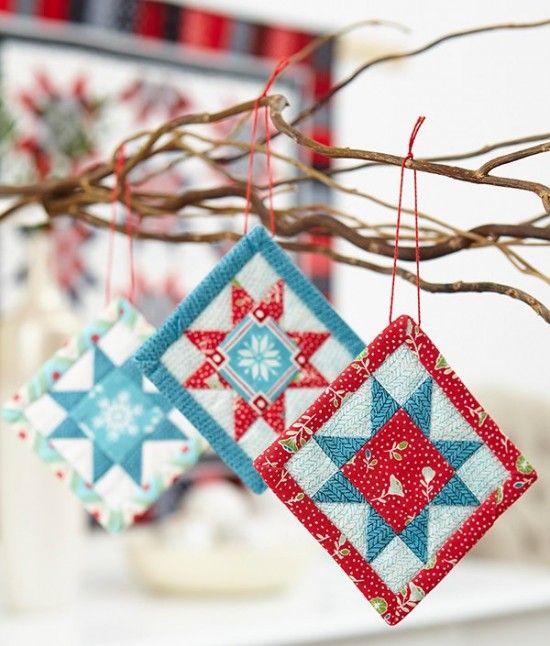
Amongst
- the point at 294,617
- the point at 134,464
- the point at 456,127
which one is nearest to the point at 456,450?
the point at 134,464

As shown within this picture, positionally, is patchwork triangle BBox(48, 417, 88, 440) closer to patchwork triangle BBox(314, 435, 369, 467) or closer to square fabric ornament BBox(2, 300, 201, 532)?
square fabric ornament BBox(2, 300, 201, 532)

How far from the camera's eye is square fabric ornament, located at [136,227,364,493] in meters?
0.55

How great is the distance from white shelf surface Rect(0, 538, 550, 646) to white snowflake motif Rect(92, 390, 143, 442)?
0.59m

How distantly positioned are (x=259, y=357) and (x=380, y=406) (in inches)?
4.0

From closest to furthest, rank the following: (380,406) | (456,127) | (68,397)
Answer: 1. (380,406)
2. (68,397)
3. (456,127)

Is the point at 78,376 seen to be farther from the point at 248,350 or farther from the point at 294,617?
the point at 294,617

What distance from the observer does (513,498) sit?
501 millimetres

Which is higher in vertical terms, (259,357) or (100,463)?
(259,357)

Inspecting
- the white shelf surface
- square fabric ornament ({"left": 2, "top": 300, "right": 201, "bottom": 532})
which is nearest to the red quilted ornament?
square fabric ornament ({"left": 2, "top": 300, "right": 201, "bottom": 532})

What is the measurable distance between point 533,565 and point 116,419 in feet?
3.83

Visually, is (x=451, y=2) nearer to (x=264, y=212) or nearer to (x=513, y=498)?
(x=264, y=212)

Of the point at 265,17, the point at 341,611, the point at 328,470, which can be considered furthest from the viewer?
the point at 265,17

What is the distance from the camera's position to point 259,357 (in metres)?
0.57

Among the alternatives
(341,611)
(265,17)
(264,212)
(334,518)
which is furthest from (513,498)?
(265,17)
